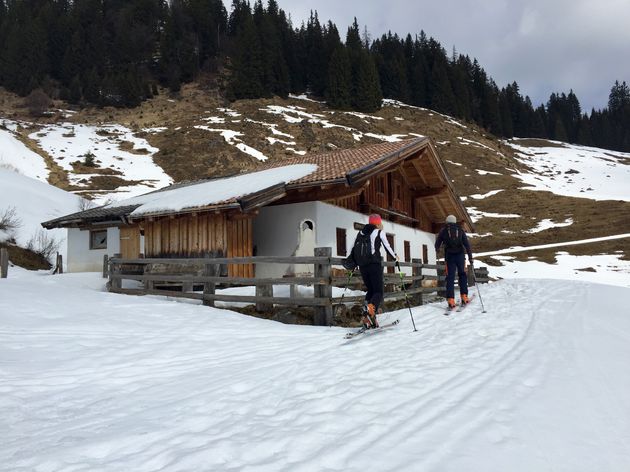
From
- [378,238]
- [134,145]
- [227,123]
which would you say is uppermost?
[227,123]

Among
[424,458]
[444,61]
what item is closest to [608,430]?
[424,458]

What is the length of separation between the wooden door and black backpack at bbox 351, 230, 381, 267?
1207 centimetres

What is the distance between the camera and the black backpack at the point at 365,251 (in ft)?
25.1

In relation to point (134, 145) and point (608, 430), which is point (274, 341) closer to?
point (608, 430)

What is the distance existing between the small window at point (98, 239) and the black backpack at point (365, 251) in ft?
53.5

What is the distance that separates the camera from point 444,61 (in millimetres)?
105562

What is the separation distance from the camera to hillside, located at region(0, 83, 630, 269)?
4100 cm

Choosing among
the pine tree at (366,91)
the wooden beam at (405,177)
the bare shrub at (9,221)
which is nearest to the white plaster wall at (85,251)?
the bare shrub at (9,221)

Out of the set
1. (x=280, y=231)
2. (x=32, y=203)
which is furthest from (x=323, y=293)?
(x=32, y=203)

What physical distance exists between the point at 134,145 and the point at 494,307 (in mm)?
55290

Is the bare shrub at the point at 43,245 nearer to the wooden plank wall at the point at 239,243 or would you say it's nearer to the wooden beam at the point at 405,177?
the wooden plank wall at the point at 239,243

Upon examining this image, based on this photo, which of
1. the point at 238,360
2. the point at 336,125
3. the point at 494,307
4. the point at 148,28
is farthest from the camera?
the point at 148,28

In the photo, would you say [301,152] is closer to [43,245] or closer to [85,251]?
[43,245]

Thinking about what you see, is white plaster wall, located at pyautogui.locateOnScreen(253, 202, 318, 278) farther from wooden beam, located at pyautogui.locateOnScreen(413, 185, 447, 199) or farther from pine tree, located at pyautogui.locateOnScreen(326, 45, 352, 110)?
pine tree, located at pyautogui.locateOnScreen(326, 45, 352, 110)
